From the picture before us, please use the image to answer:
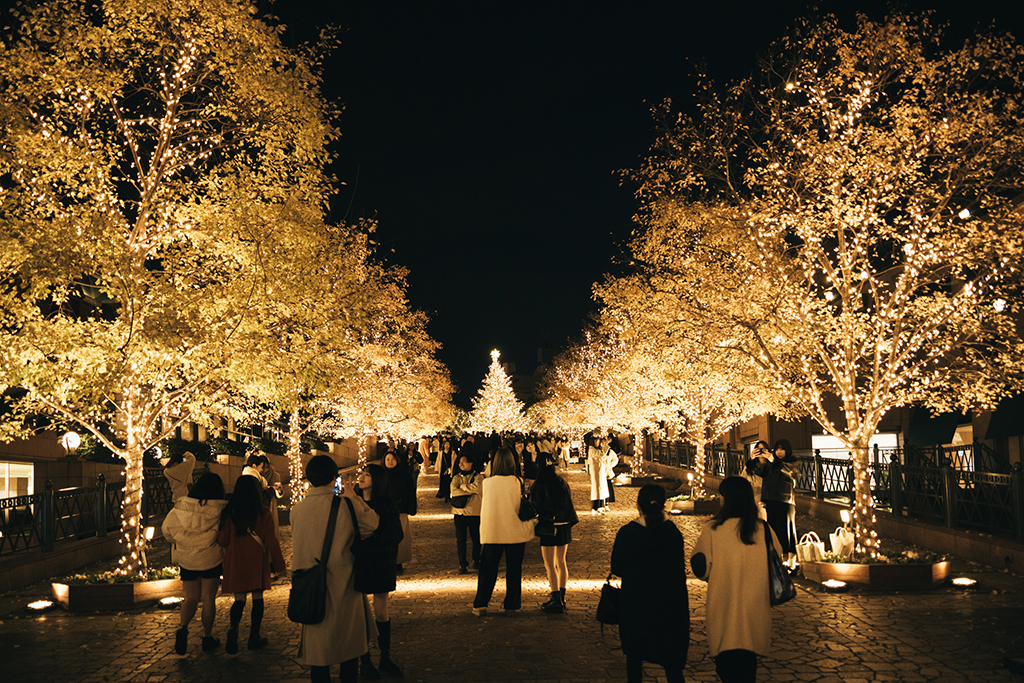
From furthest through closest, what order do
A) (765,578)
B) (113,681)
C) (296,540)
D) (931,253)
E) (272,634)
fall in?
(931,253)
(272,634)
(113,681)
(296,540)
(765,578)

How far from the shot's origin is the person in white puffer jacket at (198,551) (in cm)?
809

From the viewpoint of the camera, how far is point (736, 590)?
17.5 ft

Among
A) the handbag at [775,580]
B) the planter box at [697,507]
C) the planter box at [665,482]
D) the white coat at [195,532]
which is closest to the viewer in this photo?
the handbag at [775,580]

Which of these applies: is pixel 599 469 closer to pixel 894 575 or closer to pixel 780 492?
pixel 780 492

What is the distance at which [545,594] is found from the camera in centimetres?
1084

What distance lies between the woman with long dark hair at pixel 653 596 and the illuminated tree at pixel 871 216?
7.42 m

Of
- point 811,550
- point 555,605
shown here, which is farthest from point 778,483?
point 555,605

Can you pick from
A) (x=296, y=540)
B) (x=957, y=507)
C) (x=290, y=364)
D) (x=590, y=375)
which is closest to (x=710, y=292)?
(x=957, y=507)

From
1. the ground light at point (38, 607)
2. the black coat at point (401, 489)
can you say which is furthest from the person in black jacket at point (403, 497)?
the ground light at point (38, 607)

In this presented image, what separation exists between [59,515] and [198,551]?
7621 mm

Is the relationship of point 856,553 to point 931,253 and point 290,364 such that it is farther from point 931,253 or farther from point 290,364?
point 290,364

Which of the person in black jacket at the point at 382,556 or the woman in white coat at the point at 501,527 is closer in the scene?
the person in black jacket at the point at 382,556

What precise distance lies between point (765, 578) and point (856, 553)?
759cm

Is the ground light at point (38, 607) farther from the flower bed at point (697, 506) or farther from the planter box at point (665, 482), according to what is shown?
the planter box at point (665, 482)
